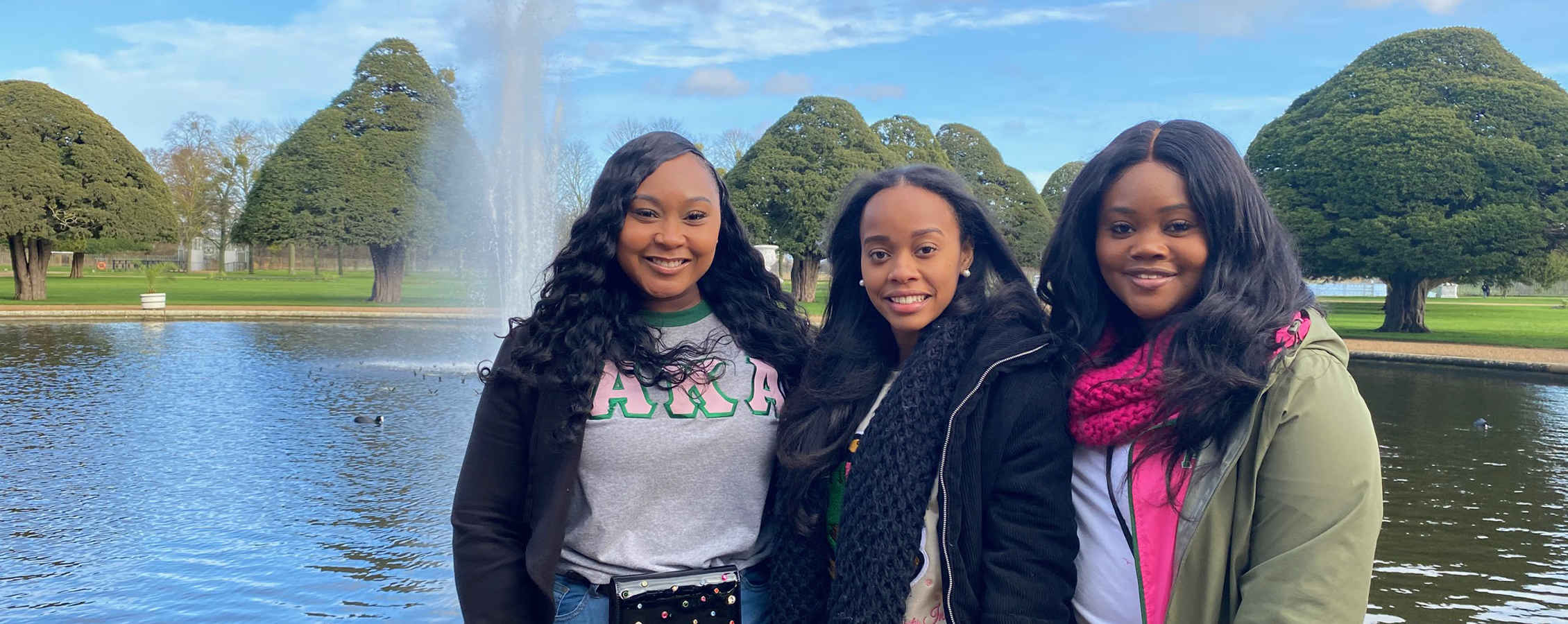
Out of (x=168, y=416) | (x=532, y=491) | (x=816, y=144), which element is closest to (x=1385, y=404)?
(x=532, y=491)

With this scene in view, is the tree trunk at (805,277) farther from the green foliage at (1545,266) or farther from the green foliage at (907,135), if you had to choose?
the green foliage at (1545,266)

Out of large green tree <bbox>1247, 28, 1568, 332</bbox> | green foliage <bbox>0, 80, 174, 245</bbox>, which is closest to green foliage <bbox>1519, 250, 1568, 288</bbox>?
large green tree <bbox>1247, 28, 1568, 332</bbox>

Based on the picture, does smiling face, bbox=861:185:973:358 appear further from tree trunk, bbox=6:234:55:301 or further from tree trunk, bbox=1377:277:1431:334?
tree trunk, bbox=6:234:55:301

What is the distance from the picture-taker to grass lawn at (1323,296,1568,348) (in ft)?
67.2

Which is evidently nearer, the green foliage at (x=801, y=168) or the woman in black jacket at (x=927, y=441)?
the woman in black jacket at (x=927, y=441)

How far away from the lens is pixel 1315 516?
1.57 meters

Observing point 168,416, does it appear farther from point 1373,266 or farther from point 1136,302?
point 1373,266

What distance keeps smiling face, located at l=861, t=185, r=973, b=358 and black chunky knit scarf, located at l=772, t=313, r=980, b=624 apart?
0.22ft

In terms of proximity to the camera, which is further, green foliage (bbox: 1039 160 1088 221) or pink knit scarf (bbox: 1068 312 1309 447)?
green foliage (bbox: 1039 160 1088 221)

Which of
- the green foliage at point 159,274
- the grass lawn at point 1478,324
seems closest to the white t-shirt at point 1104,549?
the grass lawn at point 1478,324

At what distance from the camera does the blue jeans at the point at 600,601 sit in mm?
1957

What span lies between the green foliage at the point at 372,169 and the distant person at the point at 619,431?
2935cm

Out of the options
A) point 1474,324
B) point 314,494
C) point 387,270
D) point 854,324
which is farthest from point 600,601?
point 387,270

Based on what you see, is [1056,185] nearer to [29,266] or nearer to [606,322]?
[29,266]
